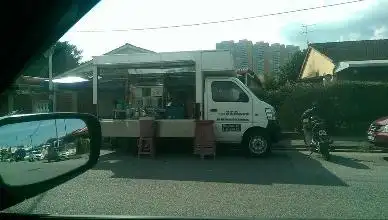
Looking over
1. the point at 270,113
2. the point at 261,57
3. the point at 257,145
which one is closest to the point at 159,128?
the point at 257,145

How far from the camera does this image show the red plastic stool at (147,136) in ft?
40.3

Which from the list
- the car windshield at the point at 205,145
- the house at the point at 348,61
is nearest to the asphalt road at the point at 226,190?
the car windshield at the point at 205,145

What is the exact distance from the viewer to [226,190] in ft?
25.1

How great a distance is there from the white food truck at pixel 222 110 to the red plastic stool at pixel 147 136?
0.20 meters

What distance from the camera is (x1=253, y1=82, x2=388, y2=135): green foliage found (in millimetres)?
19047

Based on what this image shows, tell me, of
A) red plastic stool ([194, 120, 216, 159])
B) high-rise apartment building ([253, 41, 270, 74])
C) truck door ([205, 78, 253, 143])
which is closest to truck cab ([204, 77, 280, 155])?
truck door ([205, 78, 253, 143])

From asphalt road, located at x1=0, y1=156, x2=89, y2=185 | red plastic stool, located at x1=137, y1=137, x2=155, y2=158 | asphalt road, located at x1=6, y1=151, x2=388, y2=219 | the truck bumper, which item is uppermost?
asphalt road, located at x1=0, y1=156, x2=89, y2=185

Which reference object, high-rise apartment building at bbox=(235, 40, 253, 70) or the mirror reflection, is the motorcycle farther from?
high-rise apartment building at bbox=(235, 40, 253, 70)

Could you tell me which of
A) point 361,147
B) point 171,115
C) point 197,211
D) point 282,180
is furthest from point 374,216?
point 361,147

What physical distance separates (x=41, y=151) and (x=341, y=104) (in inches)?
710

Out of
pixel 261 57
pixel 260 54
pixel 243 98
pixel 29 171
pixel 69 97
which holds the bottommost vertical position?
pixel 29 171

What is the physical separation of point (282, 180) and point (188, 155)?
4.48 metres

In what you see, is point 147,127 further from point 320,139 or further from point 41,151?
point 41,151

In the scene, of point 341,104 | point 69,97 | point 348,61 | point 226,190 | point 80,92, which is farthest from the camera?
point 348,61
